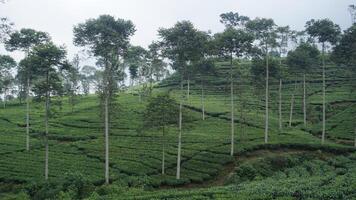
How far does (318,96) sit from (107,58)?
49.7 metres

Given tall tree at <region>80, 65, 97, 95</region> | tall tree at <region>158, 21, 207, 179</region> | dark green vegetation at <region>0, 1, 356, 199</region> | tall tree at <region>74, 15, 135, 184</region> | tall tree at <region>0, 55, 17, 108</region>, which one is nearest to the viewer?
dark green vegetation at <region>0, 1, 356, 199</region>

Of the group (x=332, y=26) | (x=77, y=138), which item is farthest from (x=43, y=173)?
(x=332, y=26)

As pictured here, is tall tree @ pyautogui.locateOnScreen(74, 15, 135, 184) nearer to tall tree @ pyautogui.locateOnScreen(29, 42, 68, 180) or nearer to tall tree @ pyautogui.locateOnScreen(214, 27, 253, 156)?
tall tree @ pyautogui.locateOnScreen(29, 42, 68, 180)

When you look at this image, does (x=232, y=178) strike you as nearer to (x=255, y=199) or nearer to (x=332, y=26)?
(x=255, y=199)

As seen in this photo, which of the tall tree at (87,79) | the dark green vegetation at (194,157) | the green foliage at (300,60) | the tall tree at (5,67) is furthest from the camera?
the tall tree at (87,79)

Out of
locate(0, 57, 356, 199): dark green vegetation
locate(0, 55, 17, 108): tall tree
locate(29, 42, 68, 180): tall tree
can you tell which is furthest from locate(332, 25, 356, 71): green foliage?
locate(0, 55, 17, 108): tall tree

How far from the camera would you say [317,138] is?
59.5 metres

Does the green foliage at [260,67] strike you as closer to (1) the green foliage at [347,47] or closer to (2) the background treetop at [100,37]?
(1) the green foliage at [347,47]

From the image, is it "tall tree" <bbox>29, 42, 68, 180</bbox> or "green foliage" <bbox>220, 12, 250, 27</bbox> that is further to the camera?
"green foliage" <bbox>220, 12, 250, 27</bbox>

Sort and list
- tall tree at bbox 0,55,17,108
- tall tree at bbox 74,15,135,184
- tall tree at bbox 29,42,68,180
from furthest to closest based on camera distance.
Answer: tall tree at bbox 0,55,17,108 → tall tree at bbox 74,15,135,184 → tall tree at bbox 29,42,68,180

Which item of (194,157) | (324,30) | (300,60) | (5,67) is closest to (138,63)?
(5,67)

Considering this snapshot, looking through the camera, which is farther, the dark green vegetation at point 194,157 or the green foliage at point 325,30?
the green foliage at point 325,30

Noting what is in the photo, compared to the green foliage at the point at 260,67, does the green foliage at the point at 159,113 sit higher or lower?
lower

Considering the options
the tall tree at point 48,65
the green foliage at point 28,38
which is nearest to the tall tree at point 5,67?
the green foliage at point 28,38
